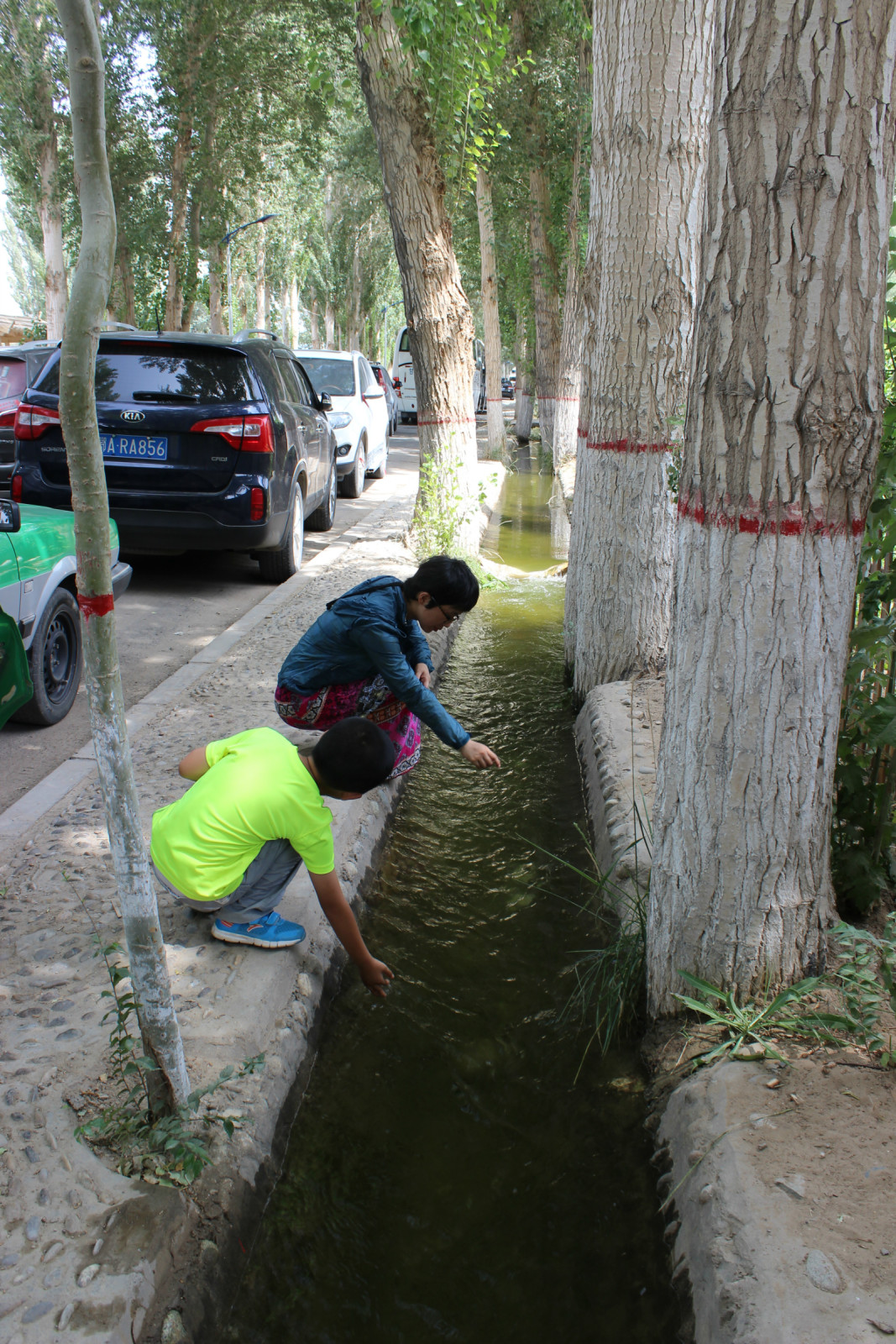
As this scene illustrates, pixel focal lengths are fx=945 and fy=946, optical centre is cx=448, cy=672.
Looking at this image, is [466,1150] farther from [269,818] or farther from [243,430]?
[243,430]

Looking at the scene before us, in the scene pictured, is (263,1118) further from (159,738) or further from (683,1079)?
(159,738)

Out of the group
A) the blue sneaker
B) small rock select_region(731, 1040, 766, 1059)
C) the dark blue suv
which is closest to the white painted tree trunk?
the dark blue suv

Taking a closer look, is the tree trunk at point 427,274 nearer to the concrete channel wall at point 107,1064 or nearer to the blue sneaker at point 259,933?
the concrete channel wall at point 107,1064

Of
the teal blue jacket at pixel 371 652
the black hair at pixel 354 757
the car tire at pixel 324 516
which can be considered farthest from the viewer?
the car tire at pixel 324 516

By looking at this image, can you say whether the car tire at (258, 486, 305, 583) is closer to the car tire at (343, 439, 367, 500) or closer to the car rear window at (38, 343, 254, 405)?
the car rear window at (38, 343, 254, 405)

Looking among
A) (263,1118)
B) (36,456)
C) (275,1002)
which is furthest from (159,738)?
(36,456)

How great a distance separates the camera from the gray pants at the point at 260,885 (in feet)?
9.73

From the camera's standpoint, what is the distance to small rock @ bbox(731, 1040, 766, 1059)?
2439 millimetres

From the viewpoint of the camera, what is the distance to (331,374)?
14.4m

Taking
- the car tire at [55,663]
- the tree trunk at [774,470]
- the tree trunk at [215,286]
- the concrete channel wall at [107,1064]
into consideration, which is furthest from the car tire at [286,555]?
the tree trunk at [215,286]

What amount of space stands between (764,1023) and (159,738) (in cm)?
319

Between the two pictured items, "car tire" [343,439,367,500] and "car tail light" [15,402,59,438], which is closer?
"car tail light" [15,402,59,438]

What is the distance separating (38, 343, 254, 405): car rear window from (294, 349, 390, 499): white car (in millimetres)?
6189

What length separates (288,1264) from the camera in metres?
2.26
